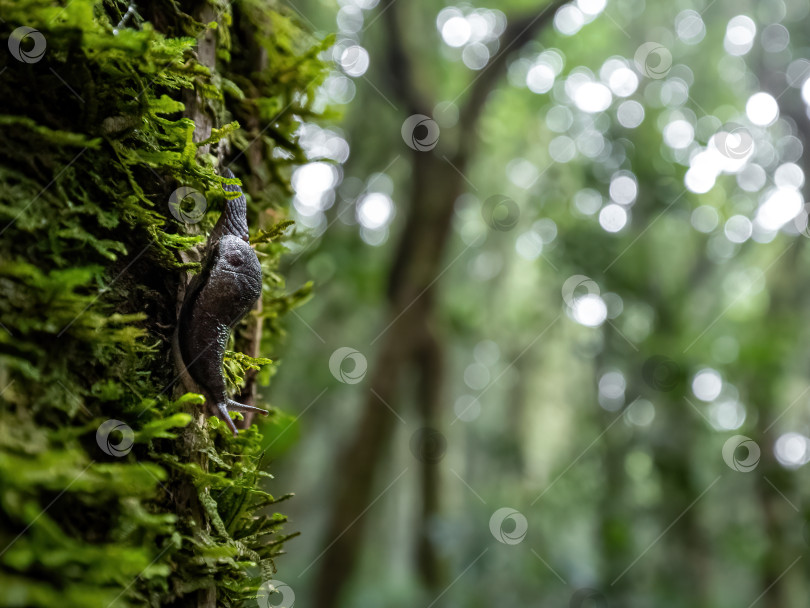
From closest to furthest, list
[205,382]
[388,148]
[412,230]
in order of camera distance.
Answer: [205,382]
[412,230]
[388,148]

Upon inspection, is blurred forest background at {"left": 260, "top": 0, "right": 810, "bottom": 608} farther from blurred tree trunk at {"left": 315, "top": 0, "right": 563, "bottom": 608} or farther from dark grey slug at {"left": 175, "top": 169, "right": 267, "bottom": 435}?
dark grey slug at {"left": 175, "top": 169, "right": 267, "bottom": 435}

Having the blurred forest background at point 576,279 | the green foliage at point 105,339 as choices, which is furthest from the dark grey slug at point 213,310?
the blurred forest background at point 576,279

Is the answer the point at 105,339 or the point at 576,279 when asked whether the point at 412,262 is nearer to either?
the point at 576,279

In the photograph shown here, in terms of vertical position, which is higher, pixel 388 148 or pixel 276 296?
pixel 388 148

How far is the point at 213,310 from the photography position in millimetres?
1130

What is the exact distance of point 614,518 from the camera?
26.3ft

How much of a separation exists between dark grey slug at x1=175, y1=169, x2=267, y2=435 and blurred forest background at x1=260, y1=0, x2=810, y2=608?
4.24 metres

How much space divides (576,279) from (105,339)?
7817 millimetres

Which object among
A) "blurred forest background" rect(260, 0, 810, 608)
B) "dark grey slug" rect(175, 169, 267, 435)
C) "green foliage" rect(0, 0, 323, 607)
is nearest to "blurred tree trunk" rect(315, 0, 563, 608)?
"blurred forest background" rect(260, 0, 810, 608)

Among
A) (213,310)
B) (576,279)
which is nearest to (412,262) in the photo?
(576,279)

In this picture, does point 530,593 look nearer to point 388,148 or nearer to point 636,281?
point 636,281

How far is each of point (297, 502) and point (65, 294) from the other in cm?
1191

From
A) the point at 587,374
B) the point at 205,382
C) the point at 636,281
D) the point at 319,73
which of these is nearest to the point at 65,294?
the point at 205,382

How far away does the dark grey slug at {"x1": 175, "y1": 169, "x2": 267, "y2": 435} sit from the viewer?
3.68 feet
